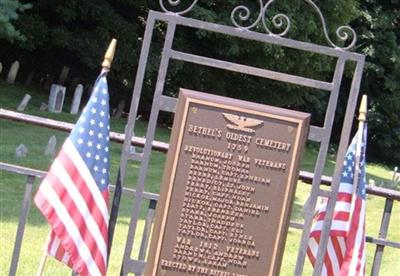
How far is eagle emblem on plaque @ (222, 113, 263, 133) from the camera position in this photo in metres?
4.36

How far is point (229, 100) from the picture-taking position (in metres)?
4.38

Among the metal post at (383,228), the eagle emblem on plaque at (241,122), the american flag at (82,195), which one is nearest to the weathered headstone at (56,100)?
the metal post at (383,228)

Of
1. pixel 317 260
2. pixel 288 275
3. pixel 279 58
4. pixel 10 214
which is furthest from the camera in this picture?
pixel 279 58

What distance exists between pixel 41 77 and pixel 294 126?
77.3ft

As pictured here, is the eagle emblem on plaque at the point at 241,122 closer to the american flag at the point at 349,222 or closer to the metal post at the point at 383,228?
the american flag at the point at 349,222

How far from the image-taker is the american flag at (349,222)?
15.4 ft

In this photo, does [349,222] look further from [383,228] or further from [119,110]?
[119,110]

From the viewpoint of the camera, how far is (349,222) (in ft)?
15.5

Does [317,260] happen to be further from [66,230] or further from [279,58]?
[279,58]

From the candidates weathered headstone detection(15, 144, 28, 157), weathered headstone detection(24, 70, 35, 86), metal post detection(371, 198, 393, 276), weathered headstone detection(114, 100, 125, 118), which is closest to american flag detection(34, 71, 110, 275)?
metal post detection(371, 198, 393, 276)

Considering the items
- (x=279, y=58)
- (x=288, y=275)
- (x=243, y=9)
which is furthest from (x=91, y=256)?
(x=279, y=58)

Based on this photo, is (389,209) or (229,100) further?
(389,209)

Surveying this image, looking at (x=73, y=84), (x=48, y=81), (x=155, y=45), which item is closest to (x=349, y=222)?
(x=155, y=45)

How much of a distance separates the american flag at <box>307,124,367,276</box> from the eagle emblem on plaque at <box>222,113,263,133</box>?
694mm
